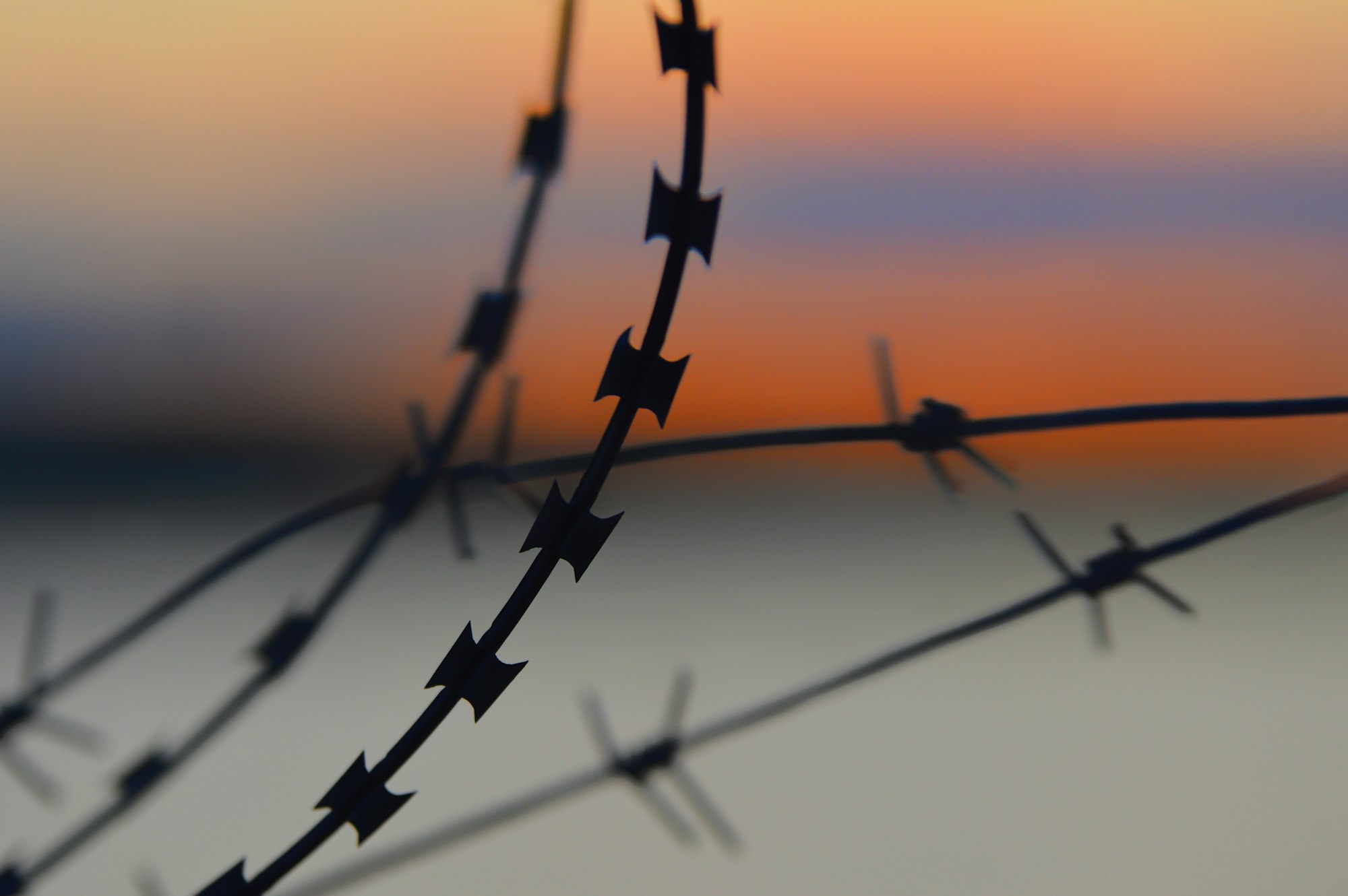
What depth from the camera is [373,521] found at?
2.31 ft

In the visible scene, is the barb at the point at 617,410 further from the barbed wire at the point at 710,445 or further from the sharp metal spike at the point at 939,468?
the sharp metal spike at the point at 939,468

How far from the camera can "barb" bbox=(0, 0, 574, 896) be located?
1.91 ft

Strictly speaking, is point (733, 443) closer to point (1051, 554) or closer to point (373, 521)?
point (1051, 554)

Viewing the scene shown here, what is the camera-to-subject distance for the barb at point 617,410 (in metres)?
0.33

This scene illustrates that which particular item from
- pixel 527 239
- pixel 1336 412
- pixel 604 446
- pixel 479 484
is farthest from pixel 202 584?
pixel 1336 412

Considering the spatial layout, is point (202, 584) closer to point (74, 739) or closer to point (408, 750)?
point (74, 739)

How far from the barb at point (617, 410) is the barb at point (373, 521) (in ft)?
0.76

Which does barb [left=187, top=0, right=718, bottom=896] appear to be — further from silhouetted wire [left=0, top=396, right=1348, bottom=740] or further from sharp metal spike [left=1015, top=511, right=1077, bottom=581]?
sharp metal spike [left=1015, top=511, right=1077, bottom=581]

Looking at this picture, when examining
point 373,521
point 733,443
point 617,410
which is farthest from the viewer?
point 373,521

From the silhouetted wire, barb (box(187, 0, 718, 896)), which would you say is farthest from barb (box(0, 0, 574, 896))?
barb (box(187, 0, 718, 896))

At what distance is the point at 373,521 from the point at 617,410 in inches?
16.2

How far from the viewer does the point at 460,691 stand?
355mm

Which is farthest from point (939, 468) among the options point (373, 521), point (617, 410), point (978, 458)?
point (373, 521)

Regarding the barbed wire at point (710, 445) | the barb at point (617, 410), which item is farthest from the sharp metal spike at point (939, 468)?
the barb at point (617, 410)
